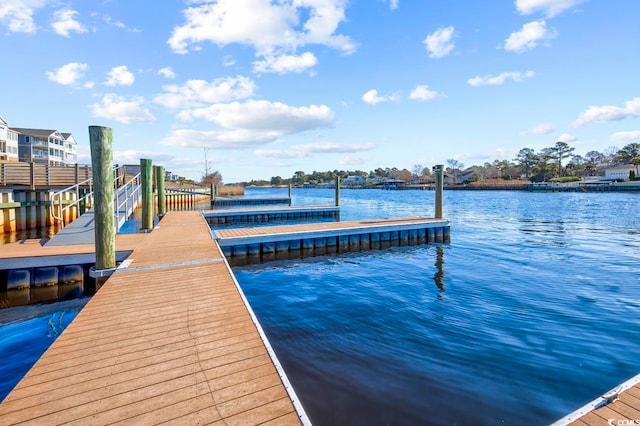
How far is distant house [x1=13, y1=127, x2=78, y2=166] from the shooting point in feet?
158

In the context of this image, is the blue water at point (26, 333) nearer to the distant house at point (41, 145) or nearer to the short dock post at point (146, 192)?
the short dock post at point (146, 192)

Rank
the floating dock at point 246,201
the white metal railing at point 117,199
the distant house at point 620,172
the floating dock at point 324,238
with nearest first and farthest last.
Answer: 1. the white metal railing at point 117,199
2. the floating dock at point 324,238
3. the floating dock at point 246,201
4. the distant house at point 620,172

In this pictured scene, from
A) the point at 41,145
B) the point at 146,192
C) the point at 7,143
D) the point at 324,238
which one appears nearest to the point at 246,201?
the point at 146,192

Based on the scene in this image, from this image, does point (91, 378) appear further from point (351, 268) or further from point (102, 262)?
point (351, 268)

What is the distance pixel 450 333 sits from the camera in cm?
545

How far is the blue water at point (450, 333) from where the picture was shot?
375cm

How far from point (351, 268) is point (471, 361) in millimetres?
5421

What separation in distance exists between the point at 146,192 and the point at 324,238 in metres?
6.57

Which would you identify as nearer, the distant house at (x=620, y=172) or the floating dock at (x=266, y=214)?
the floating dock at (x=266, y=214)

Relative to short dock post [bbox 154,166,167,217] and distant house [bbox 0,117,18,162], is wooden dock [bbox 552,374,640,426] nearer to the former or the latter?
short dock post [bbox 154,166,167,217]

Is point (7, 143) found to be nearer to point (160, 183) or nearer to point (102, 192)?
point (160, 183)

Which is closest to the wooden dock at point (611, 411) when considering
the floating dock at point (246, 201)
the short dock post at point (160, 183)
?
the short dock post at point (160, 183)

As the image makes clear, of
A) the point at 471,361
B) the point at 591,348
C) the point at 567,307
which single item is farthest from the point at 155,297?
the point at 567,307

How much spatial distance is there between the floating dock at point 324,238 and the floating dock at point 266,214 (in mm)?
7164
